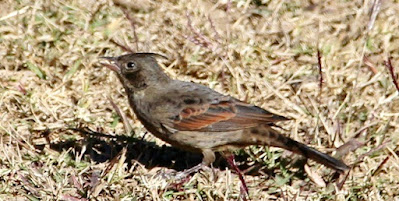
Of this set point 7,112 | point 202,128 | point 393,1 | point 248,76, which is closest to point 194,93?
point 202,128

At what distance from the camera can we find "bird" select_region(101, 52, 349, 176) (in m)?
7.38

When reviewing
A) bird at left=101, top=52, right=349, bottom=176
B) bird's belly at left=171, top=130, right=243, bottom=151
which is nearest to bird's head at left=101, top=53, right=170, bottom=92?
bird at left=101, top=52, right=349, bottom=176

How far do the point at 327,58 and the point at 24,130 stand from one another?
9.63 feet

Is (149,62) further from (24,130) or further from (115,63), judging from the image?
(24,130)

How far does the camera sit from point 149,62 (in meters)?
7.76

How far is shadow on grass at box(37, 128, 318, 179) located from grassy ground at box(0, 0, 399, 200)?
0.5 inches

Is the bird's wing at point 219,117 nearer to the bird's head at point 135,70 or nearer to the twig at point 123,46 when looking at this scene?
the bird's head at point 135,70

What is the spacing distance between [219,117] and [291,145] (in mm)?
609

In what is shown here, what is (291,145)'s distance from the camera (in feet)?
24.2

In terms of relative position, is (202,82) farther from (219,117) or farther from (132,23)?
(219,117)

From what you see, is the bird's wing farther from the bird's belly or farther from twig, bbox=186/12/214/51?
twig, bbox=186/12/214/51

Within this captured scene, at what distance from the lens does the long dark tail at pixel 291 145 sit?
7.34 m

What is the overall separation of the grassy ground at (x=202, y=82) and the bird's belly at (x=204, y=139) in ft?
0.73

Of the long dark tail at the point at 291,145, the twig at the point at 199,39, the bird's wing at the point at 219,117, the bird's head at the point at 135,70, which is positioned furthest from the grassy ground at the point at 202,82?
the bird's head at the point at 135,70
